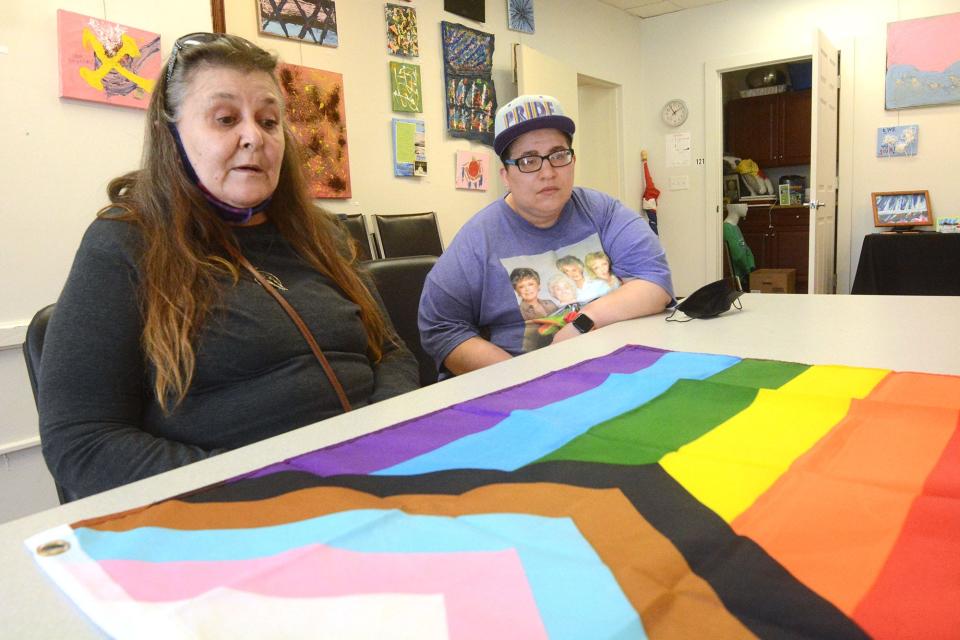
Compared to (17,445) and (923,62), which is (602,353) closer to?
(17,445)

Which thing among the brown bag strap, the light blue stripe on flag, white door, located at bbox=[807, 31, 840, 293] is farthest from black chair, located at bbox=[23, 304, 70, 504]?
white door, located at bbox=[807, 31, 840, 293]

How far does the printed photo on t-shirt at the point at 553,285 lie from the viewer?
64.1 inches

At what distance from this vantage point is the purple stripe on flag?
2.36 ft

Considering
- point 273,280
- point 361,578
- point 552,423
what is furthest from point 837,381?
point 273,280

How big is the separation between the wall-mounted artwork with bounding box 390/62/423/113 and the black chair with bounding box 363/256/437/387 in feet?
7.03

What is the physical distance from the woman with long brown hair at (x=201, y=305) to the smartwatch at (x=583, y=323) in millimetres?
416

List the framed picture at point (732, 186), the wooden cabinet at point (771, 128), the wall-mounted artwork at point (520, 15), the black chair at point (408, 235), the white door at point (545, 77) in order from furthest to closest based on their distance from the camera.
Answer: the framed picture at point (732, 186) → the wooden cabinet at point (771, 128) → the wall-mounted artwork at point (520, 15) → the white door at point (545, 77) → the black chair at point (408, 235)

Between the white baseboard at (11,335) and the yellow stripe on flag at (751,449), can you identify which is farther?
the white baseboard at (11,335)

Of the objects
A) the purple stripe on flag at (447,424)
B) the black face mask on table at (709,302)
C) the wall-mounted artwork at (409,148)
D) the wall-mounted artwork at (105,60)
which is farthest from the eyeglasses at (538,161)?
the wall-mounted artwork at (409,148)

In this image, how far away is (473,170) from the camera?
4.12 m

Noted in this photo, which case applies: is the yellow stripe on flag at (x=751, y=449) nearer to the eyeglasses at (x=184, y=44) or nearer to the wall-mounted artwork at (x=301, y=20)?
the eyeglasses at (x=184, y=44)

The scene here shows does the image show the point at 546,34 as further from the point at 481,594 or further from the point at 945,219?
the point at 481,594

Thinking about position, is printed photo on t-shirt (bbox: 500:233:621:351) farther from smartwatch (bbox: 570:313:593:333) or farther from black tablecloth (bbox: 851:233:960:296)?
black tablecloth (bbox: 851:233:960:296)

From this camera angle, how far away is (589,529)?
0.53 m
